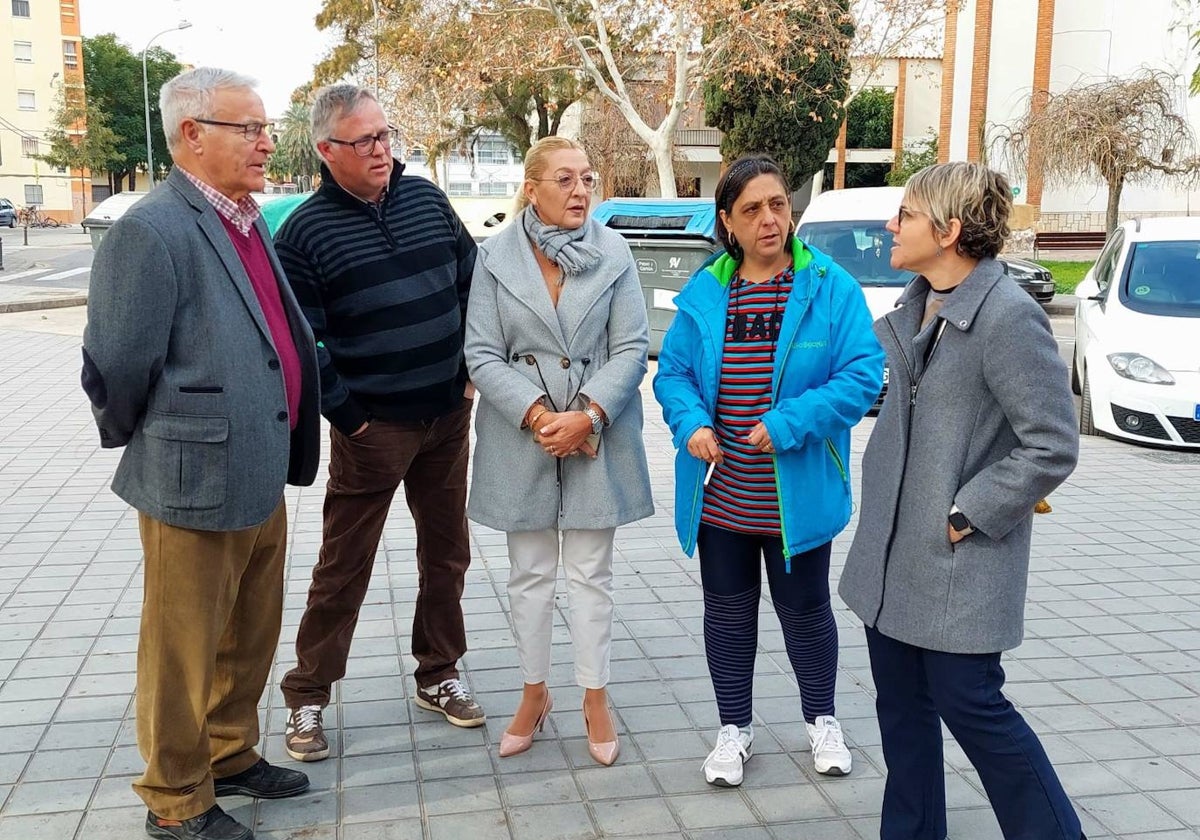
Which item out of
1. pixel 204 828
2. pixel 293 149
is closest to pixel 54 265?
pixel 204 828

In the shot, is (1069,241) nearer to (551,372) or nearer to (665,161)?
(665,161)

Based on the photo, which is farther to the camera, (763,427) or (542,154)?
(542,154)

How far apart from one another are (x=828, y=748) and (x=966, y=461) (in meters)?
1.29

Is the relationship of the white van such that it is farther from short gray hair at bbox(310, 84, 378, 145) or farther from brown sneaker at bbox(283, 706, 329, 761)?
brown sneaker at bbox(283, 706, 329, 761)

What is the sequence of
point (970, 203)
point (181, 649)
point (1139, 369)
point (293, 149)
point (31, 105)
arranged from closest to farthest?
point (970, 203) < point (181, 649) < point (1139, 369) < point (31, 105) < point (293, 149)

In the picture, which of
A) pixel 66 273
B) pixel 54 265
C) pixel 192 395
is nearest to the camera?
pixel 192 395

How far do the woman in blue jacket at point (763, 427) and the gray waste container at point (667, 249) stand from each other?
8288mm

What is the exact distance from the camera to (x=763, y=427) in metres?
3.29

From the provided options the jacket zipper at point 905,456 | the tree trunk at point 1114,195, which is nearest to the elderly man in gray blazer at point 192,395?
the jacket zipper at point 905,456

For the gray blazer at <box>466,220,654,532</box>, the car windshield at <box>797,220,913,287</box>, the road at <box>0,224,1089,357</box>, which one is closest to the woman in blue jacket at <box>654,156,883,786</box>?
the gray blazer at <box>466,220,654,532</box>

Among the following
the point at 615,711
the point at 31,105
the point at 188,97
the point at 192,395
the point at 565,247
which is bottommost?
the point at 615,711

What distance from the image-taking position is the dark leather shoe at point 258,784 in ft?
11.1

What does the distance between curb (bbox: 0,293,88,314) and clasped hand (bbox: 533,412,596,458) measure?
659 inches

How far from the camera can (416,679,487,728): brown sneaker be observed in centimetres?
392
